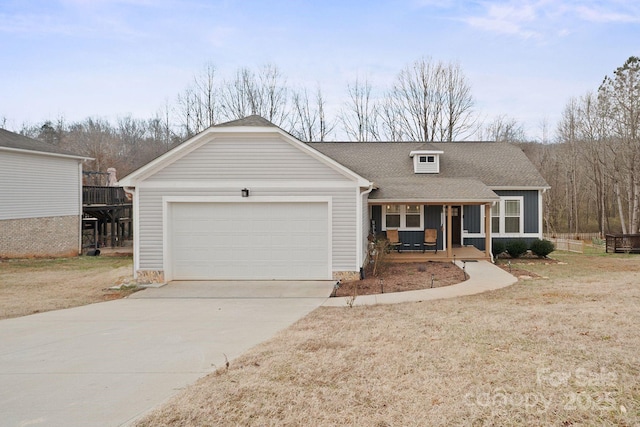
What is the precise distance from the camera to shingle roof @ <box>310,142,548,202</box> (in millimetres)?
15219

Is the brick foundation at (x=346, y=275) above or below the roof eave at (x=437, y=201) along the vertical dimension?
below

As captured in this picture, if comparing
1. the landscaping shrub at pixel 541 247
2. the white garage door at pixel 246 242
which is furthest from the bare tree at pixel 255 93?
the white garage door at pixel 246 242

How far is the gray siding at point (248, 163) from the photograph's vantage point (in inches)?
452

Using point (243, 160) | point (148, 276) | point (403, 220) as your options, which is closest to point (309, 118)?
point (403, 220)

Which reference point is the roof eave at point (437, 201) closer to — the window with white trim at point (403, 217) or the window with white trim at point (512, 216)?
the window with white trim at point (403, 217)

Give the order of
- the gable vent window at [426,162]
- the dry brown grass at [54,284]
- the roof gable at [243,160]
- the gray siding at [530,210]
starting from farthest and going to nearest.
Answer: the gable vent window at [426,162] → the gray siding at [530,210] → the roof gable at [243,160] → the dry brown grass at [54,284]

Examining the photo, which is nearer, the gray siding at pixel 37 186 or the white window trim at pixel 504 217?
the white window trim at pixel 504 217

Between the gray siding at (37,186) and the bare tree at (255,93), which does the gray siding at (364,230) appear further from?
the bare tree at (255,93)

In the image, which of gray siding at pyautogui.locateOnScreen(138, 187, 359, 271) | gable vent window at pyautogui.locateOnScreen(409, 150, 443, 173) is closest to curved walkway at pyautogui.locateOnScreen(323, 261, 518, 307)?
gray siding at pyautogui.locateOnScreen(138, 187, 359, 271)

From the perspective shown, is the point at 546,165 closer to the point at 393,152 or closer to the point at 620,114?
the point at 620,114

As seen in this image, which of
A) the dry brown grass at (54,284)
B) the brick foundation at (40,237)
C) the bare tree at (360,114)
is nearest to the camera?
the dry brown grass at (54,284)

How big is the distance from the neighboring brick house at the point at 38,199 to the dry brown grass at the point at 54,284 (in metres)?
2.03

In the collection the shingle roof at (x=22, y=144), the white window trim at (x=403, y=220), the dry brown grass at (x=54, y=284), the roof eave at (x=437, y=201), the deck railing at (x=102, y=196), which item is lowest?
the dry brown grass at (x=54, y=284)

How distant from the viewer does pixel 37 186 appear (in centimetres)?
2042
